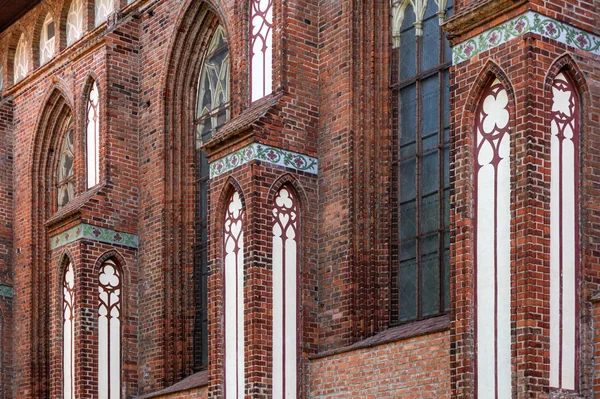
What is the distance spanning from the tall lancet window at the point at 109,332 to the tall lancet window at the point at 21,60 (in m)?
5.89

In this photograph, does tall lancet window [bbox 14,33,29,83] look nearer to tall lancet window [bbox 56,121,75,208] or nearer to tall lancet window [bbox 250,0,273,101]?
tall lancet window [bbox 56,121,75,208]

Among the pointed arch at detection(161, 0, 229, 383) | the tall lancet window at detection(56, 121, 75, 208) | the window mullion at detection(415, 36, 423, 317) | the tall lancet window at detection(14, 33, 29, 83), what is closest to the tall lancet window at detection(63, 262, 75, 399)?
the pointed arch at detection(161, 0, 229, 383)

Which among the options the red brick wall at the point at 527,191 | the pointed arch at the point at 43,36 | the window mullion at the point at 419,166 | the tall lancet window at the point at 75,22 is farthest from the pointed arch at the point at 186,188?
the red brick wall at the point at 527,191

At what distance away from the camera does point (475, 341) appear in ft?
40.1

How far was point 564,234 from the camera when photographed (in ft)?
39.8

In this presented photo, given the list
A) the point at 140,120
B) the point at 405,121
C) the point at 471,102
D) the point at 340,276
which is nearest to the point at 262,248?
the point at 340,276

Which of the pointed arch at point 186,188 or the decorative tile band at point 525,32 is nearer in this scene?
the decorative tile band at point 525,32

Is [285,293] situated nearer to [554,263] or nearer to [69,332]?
[554,263]

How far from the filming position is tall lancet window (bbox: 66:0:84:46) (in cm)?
2259

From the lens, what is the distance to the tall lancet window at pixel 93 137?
67.6 ft

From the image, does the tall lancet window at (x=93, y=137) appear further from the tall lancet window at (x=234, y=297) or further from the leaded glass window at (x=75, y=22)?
the tall lancet window at (x=234, y=297)

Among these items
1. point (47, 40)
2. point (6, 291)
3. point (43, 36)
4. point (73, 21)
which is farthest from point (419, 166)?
point (43, 36)

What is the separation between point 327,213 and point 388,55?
6.52 feet

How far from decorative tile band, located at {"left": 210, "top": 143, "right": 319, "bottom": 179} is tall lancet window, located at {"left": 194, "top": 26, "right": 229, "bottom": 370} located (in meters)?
2.91
